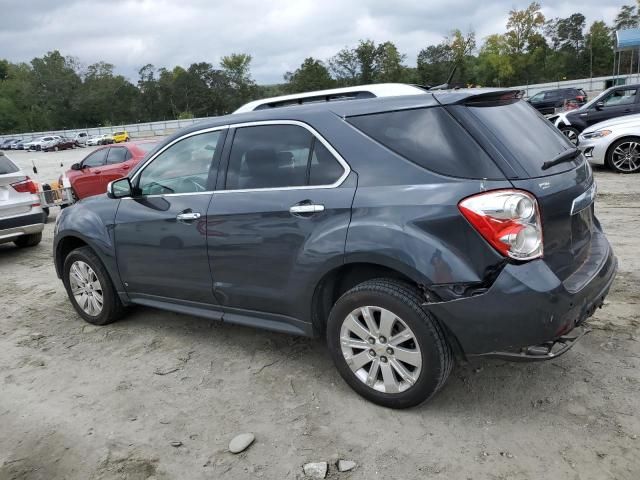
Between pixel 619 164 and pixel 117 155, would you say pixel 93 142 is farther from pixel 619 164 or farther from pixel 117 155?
pixel 619 164

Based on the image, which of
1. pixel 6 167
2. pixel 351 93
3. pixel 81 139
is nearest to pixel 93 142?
pixel 81 139

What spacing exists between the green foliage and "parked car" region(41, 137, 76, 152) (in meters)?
31.7

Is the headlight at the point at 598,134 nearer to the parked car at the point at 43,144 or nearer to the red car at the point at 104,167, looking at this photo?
the red car at the point at 104,167

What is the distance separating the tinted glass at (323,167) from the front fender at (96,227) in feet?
6.54

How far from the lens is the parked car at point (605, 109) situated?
43.0ft

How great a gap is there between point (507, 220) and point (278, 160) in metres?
1.51

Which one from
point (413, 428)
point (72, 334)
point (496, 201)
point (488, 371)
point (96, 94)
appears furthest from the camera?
point (96, 94)

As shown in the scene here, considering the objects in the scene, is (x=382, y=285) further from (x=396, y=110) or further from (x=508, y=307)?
(x=396, y=110)

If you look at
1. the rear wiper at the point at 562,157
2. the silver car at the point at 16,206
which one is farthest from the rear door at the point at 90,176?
the rear wiper at the point at 562,157

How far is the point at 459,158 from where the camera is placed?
2.87 metres

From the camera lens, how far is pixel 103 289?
4730 mm

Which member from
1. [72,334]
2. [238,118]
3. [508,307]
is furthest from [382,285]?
[72,334]

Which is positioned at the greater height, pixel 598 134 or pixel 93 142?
pixel 93 142

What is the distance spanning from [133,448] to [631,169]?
10.7 metres
